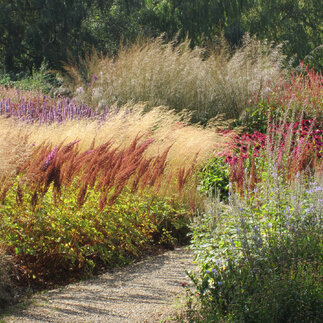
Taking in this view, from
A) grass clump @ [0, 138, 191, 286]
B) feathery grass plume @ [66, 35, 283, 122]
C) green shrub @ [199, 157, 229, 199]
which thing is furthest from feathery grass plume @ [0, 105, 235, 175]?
feathery grass plume @ [66, 35, 283, 122]

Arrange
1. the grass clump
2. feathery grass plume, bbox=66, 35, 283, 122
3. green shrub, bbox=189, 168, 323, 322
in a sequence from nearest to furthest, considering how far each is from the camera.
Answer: green shrub, bbox=189, 168, 323, 322
the grass clump
feathery grass plume, bbox=66, 35, 283, 122

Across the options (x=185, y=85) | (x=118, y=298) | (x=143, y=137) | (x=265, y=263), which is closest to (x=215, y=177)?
(x=143, y=137)

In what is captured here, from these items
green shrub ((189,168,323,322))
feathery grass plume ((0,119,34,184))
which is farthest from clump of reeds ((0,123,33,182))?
green shrub ((189,168,323,322))

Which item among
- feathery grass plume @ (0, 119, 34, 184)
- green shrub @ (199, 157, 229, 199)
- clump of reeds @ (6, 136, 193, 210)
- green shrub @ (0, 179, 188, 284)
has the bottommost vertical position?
green shrub @ (199, 157, 229, 199)

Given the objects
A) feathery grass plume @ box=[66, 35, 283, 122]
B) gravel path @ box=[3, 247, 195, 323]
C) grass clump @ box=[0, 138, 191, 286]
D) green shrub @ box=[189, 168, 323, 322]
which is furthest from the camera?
feathery grass plume @ box=[66, 35, 283, 122]

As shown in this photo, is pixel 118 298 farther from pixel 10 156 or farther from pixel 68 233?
pixel 10 156

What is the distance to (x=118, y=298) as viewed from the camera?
3.84 metres

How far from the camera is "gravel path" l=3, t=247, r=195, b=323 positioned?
11.4 ft

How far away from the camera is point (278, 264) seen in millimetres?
3449

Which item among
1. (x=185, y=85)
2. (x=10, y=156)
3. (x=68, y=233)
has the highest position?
(x=10, y=156)

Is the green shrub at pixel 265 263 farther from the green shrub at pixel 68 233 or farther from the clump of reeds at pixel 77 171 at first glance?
the green shrub at pixel 68 233

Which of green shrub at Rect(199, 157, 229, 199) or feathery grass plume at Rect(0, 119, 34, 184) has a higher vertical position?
feathery grass plume at Rect(0, 119, 34, 184)

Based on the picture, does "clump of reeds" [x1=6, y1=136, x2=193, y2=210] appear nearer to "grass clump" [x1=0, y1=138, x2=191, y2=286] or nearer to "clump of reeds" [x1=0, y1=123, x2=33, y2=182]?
"grass clump" [x1=0, y1=138, x2=191, y2=286]

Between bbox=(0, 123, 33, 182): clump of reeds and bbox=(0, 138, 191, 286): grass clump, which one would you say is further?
bbox=(0, 138, 191, 286): grass clump
